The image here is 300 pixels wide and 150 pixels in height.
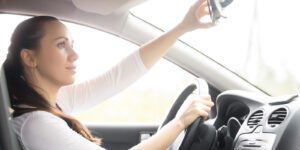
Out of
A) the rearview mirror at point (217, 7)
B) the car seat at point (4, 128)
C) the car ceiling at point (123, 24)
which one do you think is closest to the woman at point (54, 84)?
the car ceiling at point (123, 24)

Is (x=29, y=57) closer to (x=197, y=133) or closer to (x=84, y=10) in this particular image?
(x=84, y=10)

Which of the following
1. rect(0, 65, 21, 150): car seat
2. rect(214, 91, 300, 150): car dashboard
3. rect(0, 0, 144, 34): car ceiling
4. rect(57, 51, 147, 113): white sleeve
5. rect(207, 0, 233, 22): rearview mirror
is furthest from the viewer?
rect(57, 51, 147, 113): white sleeve

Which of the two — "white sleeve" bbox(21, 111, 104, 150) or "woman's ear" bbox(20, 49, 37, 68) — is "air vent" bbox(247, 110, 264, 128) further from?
"woman's ear" bbox(20, 49, 37, 68)

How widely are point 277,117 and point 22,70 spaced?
34.1 inches

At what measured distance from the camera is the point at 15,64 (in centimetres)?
178

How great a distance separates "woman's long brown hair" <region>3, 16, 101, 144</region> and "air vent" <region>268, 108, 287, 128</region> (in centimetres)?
65

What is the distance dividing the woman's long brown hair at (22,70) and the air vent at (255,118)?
1.89ft

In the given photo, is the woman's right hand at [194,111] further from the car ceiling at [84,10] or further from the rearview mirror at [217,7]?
the car ceiling at [84,10]

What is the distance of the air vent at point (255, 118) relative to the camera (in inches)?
66.8

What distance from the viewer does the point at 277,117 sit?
162 cm

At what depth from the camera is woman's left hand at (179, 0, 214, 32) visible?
6.37 ft

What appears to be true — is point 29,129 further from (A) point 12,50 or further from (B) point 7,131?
(B) point 7,131

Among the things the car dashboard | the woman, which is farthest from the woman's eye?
the car dashboard

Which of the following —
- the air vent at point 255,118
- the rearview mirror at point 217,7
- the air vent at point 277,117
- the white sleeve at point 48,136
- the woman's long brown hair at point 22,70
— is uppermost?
the rearview mirror at point 217,7
